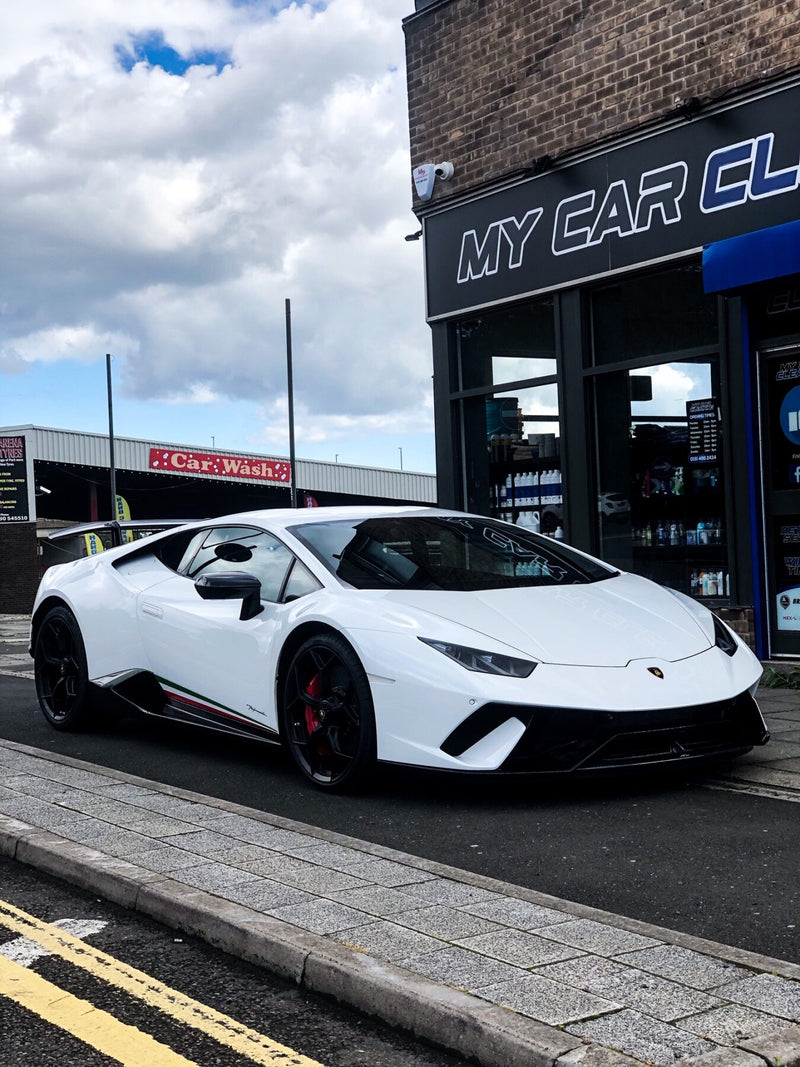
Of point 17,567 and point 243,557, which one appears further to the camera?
point 17,567

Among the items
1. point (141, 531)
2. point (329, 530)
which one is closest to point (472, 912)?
point (329, 530)

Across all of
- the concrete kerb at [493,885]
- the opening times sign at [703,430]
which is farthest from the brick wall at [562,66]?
the concrete kerb at [493,885]

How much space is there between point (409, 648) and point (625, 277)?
21.6 ft

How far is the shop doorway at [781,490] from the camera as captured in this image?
981 centimetres

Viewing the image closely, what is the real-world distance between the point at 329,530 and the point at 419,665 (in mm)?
1446

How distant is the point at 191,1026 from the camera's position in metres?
3.13

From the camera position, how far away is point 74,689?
7.81 metres

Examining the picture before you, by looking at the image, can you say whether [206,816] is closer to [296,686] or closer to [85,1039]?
[296,686]

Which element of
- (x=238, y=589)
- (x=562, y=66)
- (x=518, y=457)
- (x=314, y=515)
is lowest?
(x=238, y=589)

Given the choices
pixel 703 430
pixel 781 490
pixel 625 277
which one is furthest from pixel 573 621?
pixel 625 277

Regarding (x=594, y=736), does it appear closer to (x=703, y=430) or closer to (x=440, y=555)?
(x=440, y=555)

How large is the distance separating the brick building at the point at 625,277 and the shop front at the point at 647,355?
0.06 feet

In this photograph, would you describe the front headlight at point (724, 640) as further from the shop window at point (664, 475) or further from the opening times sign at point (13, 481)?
the opening times sign at point (13, 481)

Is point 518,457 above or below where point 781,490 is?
above
